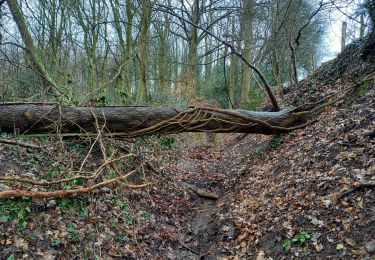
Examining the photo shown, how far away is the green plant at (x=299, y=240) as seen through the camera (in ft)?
12.2

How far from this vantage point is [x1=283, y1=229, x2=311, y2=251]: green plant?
3705mm

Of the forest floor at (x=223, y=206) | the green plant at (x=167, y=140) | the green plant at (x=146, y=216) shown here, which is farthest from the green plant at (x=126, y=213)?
the green plant at (x=167, y=140)

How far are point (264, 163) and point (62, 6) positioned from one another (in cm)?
918

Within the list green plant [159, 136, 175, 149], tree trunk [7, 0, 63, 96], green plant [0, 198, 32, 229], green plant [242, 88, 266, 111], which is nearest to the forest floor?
green plant [0, 198, 32, 229]

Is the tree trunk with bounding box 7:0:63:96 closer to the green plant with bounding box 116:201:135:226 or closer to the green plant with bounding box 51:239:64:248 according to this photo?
the green plant with bounding box 116:201:135:226

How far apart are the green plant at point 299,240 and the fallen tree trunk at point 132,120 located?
3411 mm

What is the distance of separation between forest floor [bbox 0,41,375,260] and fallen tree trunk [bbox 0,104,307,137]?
0.31 metres

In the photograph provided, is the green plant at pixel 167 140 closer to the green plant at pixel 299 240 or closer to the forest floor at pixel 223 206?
the forest floor at pixel 223 206

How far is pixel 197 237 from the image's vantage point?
5168 millimetres

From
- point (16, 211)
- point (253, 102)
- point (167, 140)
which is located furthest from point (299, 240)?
point (253, 102)

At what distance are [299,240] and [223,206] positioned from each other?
2287 mm

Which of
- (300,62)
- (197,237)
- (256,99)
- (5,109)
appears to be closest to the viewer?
(197,237)

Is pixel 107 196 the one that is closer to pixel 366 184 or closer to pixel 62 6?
pixel 366 184

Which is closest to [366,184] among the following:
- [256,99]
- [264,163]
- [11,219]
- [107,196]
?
[264,163]
